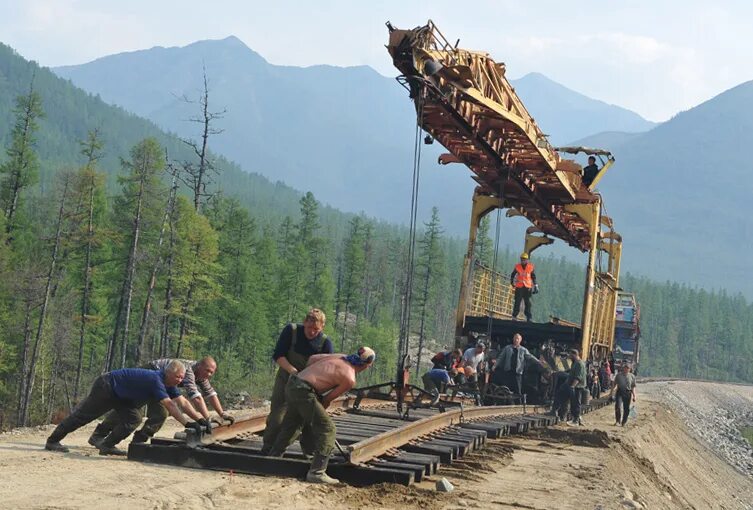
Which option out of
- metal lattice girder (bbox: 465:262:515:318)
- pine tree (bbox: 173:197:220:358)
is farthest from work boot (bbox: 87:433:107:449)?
pine tree (bbox: 173:197:220:358)

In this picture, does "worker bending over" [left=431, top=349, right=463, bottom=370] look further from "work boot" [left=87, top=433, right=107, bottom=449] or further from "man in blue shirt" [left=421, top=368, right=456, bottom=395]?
"work boot" [left=87, top=433, right=107, bottom=449]

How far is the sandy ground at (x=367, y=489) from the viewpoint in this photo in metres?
7.70

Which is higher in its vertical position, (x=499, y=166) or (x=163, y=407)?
(x=499, y=166)

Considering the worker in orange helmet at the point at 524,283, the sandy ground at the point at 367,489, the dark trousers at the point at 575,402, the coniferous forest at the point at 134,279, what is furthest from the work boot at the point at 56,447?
the coniferous forest at the point at 134,279

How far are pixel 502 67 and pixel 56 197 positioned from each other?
34964 mm

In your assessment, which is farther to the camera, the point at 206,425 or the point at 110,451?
the point at 110,451

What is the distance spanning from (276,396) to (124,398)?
159cm

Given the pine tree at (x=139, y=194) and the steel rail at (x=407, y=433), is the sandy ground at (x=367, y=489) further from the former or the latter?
the pine tree at (x=139, y=194)

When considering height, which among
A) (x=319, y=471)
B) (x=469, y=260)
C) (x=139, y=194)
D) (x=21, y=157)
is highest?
(x=21, y=157)

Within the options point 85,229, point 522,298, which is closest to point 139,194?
point 85,229

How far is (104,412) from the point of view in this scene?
10336mm

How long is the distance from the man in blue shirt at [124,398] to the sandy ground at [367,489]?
0.27 m

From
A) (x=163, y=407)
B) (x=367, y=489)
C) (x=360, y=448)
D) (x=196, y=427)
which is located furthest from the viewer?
(x=163, y=407)

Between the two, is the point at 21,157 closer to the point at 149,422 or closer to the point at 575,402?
the point at 575,402
